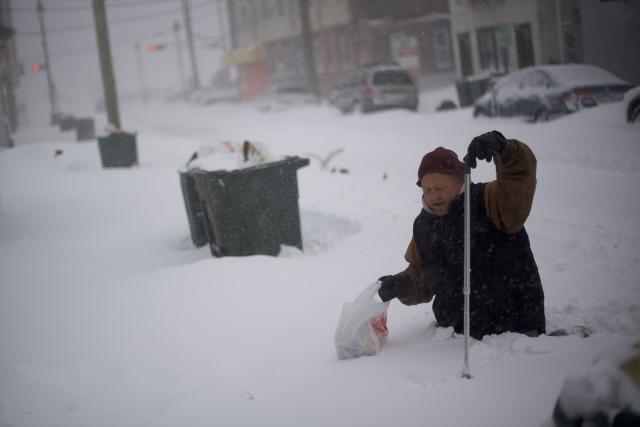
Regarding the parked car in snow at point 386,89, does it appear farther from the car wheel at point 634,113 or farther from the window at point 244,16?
the window at point 244,16

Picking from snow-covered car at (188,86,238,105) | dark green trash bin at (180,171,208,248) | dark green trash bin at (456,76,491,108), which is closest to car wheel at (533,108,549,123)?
dark green trash bin at (456,76,491,108)

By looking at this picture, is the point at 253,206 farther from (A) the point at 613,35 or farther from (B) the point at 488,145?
(A) the point at 613,35

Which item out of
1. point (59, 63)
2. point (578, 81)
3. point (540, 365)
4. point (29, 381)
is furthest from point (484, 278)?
point (59, 63)

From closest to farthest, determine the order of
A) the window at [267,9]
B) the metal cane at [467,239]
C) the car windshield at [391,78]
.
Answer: the metal cane at [467,239] → the car windshield at [391,78] → the window at [267,9]

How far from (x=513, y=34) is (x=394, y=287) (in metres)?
22.8

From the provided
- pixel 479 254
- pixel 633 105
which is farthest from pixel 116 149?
pixel 479 254

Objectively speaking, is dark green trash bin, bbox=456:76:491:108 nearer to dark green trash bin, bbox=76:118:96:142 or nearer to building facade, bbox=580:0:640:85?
building facade, bbox=580:0:640:85

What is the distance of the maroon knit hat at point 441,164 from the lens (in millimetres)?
3381

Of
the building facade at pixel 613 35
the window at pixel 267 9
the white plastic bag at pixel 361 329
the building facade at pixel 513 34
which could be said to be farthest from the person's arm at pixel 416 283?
the window at pixel 267 9

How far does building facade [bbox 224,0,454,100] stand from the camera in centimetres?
3434

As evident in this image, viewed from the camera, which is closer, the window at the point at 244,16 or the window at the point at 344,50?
the window at the point at 344,50

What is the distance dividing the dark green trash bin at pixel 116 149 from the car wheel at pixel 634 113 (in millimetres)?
10895

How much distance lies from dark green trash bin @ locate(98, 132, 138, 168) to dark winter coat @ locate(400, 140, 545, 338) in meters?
13.0

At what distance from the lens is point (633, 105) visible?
10.7 meters
